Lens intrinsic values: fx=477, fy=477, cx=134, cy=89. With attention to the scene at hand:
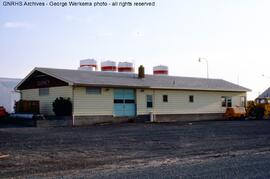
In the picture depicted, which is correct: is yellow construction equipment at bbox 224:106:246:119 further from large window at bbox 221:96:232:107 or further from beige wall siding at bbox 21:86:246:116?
large window at bbox 221:96:232:107

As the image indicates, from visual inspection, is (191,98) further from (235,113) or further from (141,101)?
(141,101)

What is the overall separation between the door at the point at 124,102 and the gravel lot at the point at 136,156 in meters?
12.6

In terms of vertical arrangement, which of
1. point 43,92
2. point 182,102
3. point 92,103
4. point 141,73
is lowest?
point 92,103

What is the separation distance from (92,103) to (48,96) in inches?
153

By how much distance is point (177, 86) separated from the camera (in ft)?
132

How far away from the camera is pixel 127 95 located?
122 ft

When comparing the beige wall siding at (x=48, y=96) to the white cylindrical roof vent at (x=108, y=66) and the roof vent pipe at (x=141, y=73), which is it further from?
the white cylindrical roof vent at (x=108, y=66)

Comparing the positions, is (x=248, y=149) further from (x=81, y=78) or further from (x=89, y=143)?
(x=81, y=78)

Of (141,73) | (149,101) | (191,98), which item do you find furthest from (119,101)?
(191,98)

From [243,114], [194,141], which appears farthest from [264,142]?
[243,114]

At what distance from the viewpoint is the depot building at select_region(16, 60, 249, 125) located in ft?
112

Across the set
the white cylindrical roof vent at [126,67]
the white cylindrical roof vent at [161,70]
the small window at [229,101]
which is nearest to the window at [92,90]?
the white cylindrical roof vent at [126,67]

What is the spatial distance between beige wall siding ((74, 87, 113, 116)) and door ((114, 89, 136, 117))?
0.59m

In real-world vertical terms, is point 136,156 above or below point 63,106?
below
